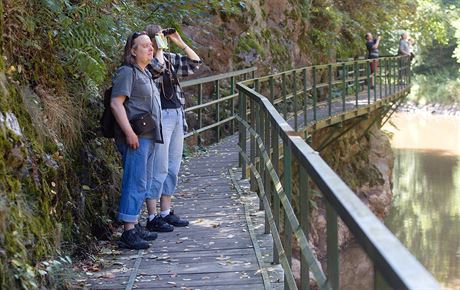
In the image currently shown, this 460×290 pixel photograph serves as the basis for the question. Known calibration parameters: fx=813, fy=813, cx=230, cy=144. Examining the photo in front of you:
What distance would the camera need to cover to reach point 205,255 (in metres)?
6.47

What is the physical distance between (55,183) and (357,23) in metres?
21.3

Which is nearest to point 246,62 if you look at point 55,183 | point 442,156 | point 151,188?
point 151,188

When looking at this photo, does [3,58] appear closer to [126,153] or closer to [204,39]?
[126,153]

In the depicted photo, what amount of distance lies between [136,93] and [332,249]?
11.8 ft

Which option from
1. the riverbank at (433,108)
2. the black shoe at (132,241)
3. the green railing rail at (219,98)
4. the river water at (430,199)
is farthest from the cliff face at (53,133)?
the riverbank at (433,108)

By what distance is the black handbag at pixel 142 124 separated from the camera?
6355 mm

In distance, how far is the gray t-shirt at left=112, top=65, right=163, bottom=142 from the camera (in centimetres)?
620

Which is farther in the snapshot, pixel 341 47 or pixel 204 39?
pixel 341 47

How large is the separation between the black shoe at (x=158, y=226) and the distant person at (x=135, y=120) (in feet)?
2.03

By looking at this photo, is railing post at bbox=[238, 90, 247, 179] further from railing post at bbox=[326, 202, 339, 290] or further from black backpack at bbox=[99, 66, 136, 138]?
railing post at bbox=[326, 202, 339, 290]

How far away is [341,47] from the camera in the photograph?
25641 mm

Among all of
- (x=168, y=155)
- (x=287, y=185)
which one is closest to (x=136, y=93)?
(x=168, y=155)

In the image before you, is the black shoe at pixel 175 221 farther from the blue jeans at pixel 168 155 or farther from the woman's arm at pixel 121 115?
the woman's arm at pixel 121 115

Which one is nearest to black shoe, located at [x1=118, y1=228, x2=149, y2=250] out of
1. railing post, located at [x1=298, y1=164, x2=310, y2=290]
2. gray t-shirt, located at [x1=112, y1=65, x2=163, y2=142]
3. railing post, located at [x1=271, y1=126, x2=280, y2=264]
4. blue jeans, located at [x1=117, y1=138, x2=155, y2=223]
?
blue jeans, located at [x1=117, y1=138, x2=155, y2=223]
